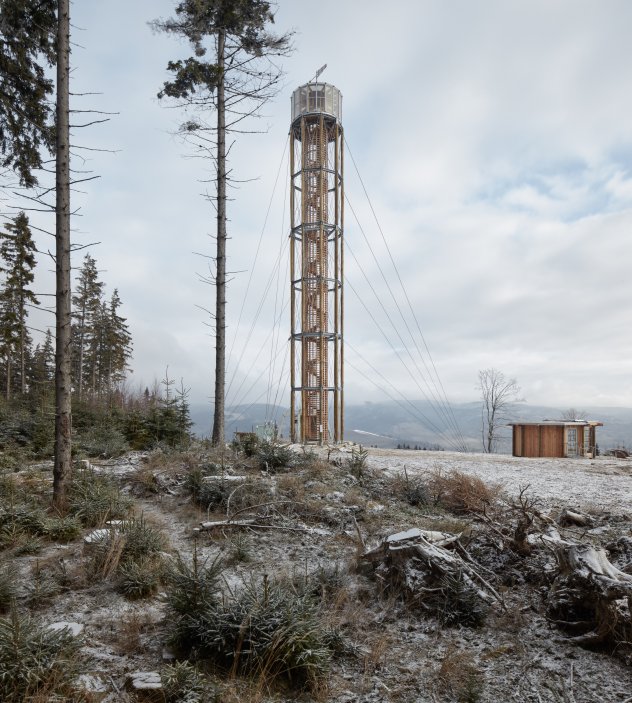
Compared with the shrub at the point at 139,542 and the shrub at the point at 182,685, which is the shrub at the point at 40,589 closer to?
the shrub at the point at 139,542

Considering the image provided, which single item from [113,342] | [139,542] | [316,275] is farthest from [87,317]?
[139,542]

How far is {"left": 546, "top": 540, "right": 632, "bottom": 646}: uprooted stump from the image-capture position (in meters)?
3.69

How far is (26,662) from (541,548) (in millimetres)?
5197

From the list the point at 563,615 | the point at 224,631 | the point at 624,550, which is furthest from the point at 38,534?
the point at 624,550

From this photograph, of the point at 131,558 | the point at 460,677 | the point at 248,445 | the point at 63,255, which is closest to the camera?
the point at 460,677

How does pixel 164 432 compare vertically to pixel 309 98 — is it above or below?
below

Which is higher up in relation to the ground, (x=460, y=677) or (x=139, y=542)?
(x=139, y=542)

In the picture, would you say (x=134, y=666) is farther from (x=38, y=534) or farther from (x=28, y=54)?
(x=28, y=54)

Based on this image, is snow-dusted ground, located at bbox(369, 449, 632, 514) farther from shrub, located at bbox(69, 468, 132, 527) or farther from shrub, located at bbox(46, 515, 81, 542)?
shrub, located at bbox(46, 515, 81, 542)

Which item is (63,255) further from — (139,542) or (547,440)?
(547,440)

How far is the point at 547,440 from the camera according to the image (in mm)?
19172

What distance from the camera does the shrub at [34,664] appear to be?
294 centimetres

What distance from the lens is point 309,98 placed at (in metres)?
21.5

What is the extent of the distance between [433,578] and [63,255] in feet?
23.3
